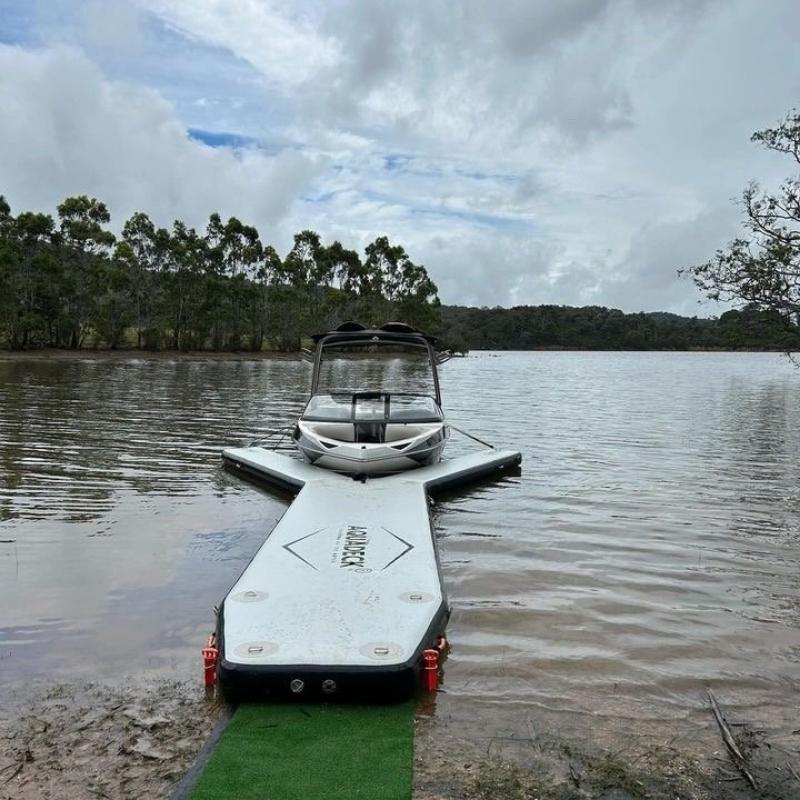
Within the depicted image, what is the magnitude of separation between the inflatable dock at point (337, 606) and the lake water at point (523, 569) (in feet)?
1.43

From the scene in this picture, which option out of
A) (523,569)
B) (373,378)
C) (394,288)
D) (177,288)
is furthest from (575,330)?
(523,569)

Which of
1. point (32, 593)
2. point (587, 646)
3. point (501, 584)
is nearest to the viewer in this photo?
point (587, 646)

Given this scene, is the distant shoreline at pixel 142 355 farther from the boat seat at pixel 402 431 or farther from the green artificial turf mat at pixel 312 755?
the green artificial turf mat at pixel 312 755

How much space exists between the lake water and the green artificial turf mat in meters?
0.45

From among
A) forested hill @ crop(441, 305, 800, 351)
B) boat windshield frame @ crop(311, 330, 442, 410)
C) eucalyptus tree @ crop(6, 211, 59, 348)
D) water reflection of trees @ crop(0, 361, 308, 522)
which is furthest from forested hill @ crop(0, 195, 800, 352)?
forested hill @ crop(441, 305, 800, 351)

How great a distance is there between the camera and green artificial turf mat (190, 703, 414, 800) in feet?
11.0

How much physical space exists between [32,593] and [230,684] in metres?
2.96

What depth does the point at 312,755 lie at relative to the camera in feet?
12.0

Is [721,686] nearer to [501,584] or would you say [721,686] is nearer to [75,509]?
[501,584]

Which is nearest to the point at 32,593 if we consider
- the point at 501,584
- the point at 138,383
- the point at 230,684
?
the point at 230,684

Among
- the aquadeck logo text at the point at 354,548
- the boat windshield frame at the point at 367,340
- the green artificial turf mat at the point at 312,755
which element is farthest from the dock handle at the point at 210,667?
the boat windshield frame at the point at 367,340

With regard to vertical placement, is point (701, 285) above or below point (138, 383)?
above

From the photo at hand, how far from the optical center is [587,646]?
17.5 ft

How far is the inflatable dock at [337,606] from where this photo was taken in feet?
14.0
